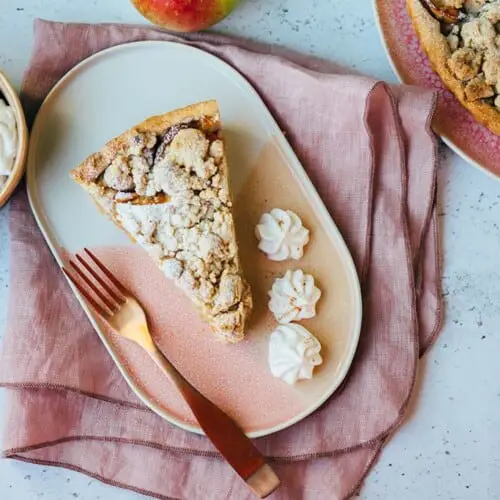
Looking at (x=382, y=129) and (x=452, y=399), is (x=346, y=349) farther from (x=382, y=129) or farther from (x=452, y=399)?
(x=382, y=129)

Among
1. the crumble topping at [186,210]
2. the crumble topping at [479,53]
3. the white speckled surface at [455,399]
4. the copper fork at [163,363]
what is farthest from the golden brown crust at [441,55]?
the copper fork at [163,363]

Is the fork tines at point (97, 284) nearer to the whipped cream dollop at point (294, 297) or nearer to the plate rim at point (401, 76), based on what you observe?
the whipped cream dollop at point (294, 297)

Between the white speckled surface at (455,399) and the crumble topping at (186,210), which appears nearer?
the crumble topping at (186,210)

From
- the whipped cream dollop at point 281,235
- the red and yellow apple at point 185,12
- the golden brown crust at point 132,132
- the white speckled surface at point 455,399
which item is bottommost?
the white speckled surface at point 455,399

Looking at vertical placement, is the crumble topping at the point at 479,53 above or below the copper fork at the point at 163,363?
above

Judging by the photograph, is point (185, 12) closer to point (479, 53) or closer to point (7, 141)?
point (7, 141)

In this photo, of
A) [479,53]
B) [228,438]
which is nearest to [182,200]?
A: [228,438]

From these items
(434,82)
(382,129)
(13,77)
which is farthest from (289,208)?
(13,77)
